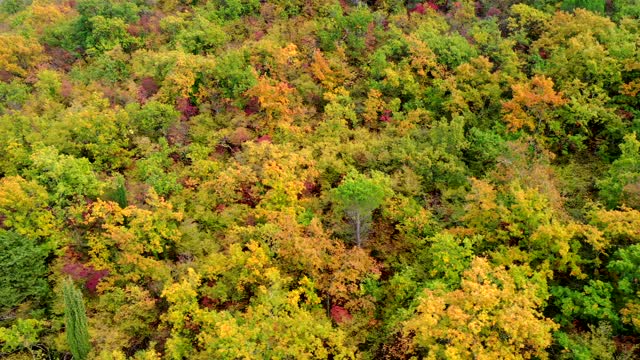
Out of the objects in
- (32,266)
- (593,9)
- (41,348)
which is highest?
(593,9)

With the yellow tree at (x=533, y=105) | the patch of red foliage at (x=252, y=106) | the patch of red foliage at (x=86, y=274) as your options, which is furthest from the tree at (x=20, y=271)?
the yellow tree at (x=533, y=105)

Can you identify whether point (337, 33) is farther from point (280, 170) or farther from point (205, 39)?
point (280, 170)

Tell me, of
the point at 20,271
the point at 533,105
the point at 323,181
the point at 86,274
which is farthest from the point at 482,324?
the point at 20,271

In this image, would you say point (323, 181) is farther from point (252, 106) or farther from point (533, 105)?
point (533, 105)

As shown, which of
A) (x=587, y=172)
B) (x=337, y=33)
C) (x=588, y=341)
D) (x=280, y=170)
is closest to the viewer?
(x=588, y=341)

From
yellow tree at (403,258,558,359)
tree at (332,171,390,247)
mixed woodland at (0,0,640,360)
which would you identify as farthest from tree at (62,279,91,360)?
yellow tree at (403,258,558,359)

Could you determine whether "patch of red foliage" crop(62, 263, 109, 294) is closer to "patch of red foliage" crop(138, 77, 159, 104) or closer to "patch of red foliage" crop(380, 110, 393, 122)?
"patch of red foliage" crop(138, 77, 159, 104)

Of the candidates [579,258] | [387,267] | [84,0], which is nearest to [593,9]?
[579,258]
